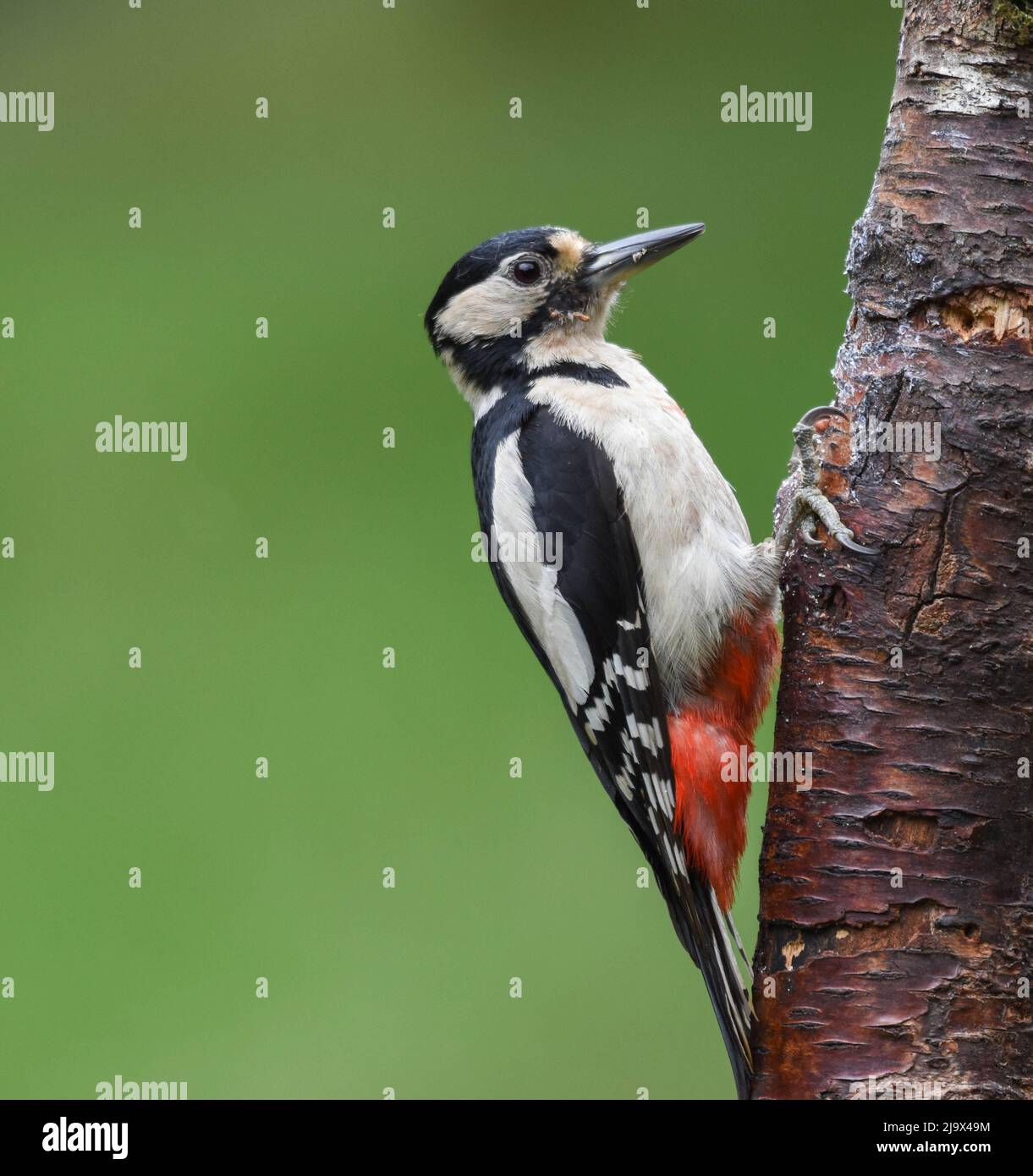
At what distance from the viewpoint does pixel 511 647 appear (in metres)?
4.44

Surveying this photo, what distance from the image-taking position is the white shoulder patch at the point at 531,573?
2391 mm

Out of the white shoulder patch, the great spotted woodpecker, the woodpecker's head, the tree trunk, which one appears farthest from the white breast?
the tree trunk

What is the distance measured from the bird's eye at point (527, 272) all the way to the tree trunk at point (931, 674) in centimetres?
78

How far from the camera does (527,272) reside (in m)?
2.63

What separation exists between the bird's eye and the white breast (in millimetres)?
319

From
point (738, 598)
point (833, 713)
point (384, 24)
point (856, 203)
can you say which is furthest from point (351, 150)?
point (833, 713)

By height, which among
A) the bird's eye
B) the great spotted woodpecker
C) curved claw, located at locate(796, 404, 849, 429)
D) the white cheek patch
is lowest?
the great spotted woodpecker

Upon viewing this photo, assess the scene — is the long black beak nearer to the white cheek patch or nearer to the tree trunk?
the white cheek patch

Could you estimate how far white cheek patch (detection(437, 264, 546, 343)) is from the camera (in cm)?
263

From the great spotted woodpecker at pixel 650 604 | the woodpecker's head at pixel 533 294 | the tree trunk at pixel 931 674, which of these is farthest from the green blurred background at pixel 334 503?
the tree trunk at pixel 931 674

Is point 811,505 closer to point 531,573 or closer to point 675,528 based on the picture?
point 675,528

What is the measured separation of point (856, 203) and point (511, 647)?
1772 millimetres

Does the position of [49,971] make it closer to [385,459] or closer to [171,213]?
[385,459]

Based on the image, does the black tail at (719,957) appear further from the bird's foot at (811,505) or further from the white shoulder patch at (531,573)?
the bird's foot at (811,505)
